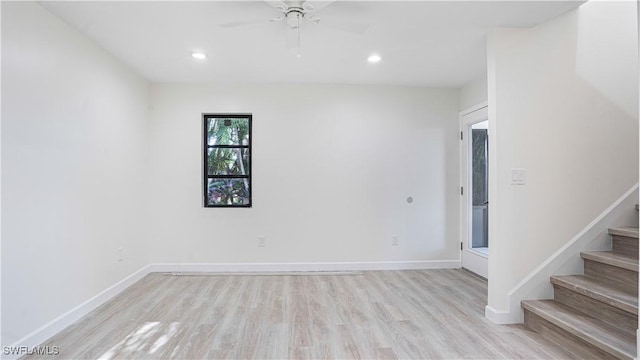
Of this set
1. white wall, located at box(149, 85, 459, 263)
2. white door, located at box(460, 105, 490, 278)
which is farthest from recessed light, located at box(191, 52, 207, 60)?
white door, located at box(460, 105, 490, 278)

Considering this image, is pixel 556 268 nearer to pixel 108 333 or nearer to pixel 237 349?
pixel 237 349

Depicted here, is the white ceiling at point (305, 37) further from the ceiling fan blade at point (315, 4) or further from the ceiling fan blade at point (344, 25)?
the ceiling fan blade at point (315, 4)

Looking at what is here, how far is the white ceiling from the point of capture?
2.45 metres

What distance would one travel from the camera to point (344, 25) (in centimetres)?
273

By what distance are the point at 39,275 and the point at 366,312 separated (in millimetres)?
2478

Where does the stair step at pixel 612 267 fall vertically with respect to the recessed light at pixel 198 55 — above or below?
below

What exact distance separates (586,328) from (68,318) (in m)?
3.74

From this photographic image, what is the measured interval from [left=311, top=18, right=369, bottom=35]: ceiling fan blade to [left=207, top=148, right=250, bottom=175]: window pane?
2169 millimetres

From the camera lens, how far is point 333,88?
4445 millimetres

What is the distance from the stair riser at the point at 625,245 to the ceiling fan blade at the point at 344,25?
2593 millimetres

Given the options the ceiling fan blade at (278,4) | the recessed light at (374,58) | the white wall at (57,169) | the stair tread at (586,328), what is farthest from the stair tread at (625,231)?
the white wall at (57,169)

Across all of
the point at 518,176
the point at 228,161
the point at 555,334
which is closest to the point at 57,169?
the point at 228,161

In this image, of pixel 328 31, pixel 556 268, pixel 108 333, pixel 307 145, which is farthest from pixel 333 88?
pixel 108 333

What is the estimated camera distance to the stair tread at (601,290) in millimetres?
2137
